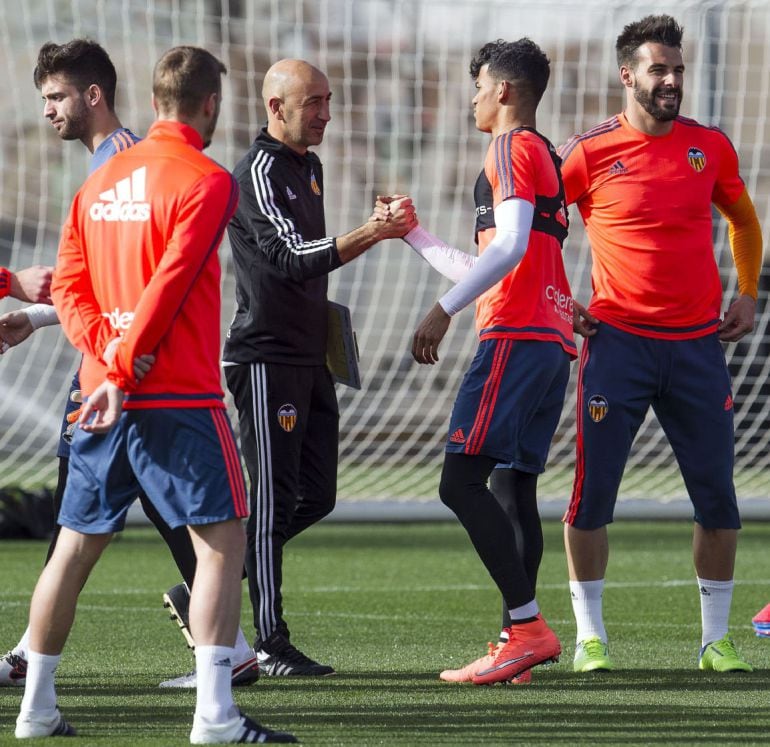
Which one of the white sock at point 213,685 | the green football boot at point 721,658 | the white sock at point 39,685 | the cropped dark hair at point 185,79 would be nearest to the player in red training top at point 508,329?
the green football boot at point 721,658

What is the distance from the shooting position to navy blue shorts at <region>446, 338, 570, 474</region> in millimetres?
4977

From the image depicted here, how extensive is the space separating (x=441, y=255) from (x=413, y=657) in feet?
4.82

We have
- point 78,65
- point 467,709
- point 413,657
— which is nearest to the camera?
point 467,709

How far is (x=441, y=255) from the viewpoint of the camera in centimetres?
504

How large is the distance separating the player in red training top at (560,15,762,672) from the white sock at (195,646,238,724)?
1778 mm

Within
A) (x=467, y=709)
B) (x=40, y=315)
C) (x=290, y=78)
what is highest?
(x=290, y=78)

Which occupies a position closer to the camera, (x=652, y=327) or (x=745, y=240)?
(x=652, y=327)

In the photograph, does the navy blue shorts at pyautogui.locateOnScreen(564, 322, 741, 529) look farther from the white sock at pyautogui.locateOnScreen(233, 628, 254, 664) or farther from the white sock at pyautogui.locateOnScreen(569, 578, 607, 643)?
the white sock at pyautogui.locateOnScreen(233, 628, 254, 664)

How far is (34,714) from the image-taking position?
390 centimetres

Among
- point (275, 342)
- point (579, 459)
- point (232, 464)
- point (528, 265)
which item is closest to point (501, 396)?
point (528, 265)

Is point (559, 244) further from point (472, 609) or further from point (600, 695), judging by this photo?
point (472, 609)

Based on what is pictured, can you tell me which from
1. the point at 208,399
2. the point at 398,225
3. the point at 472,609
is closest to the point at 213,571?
the point at 208,399

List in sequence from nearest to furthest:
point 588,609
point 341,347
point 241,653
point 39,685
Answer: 1. point 39,685
2. point 241,653
3. point 588,609
4. point 341,347

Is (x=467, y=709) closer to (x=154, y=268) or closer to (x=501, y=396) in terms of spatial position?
(x=501, y=396)
